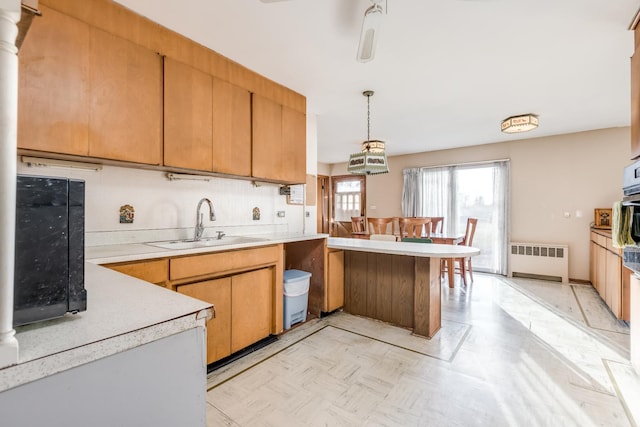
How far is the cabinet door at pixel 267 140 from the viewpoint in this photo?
274 cm

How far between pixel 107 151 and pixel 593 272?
19.4ft

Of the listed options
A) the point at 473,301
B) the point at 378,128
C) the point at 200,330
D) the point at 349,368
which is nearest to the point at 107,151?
the point at 200,330

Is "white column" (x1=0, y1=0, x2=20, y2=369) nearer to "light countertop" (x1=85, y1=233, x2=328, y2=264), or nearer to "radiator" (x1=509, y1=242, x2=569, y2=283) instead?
"light countertop" (x1=85, y1=233, x2=328, y2=264)

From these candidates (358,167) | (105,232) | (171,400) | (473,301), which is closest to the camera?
(171,400)

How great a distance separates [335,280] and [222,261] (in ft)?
4.62

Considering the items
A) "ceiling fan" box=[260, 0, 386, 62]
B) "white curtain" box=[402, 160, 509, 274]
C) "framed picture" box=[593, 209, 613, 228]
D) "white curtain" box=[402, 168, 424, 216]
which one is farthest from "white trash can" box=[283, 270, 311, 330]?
"framed picture" box=[593, 209, 613, 228]

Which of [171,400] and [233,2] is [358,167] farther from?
[171,400]

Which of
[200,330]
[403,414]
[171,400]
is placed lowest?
[403,414]

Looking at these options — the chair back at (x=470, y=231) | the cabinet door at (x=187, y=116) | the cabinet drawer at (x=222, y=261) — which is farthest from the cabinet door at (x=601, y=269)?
the cabinet door at (x=187, y=116)

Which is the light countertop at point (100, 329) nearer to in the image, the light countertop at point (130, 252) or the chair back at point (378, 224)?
the light countertop at point (130, 252)

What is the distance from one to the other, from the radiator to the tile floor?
170 centimetres

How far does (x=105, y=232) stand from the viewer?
2039 millimetres

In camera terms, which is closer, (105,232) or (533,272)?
(105,232)

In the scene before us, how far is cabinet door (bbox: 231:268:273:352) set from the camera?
2.20 m
